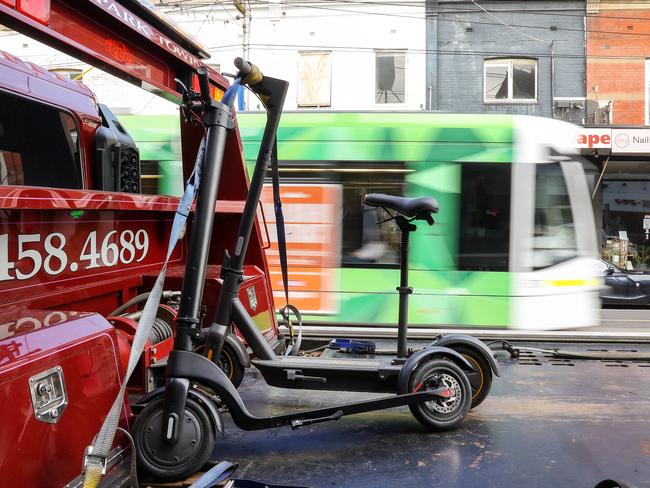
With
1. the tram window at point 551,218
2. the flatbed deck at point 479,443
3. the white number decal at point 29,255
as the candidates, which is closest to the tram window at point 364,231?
the tram window at point 551,218

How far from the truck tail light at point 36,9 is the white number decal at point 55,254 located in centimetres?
106

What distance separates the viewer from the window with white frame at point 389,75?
1617 centimetres

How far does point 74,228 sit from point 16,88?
1621 millimetres

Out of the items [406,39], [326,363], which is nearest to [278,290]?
[326,363]

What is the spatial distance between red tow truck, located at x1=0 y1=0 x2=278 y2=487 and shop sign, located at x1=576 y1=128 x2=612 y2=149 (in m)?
12.3

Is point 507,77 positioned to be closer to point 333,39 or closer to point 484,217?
point 333,39

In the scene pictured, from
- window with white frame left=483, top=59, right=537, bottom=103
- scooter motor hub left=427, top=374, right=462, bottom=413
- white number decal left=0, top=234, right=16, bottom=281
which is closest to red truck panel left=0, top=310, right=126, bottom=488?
white number decal left=0, top=234, right=16, bottom=281

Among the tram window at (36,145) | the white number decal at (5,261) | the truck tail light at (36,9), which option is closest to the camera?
the truck tail light at (36,9)

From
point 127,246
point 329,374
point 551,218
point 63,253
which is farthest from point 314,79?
point 63,253

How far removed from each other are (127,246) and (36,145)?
1.35m

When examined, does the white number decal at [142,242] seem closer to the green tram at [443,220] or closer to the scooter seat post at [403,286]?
the scooter seat post at [403,286]

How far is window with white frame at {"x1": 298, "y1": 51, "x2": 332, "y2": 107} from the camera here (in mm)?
16297

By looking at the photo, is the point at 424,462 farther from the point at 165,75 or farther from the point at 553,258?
the point at 553,258

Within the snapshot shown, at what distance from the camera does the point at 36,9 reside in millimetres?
2346
